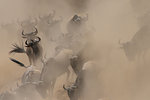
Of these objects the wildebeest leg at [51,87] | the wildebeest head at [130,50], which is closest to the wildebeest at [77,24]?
the wildebeest head at [130,50]

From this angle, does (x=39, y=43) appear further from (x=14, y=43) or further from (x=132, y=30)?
(x=132, y=30)

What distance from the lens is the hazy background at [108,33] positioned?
4.05 m

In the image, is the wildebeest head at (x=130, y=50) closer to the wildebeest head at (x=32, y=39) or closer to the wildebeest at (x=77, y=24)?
the wildebeest at (x=77, y=24)

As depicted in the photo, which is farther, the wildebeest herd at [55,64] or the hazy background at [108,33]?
the wildebeest herd at [55,64]

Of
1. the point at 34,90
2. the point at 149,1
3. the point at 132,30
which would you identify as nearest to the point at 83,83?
the point at 34,90

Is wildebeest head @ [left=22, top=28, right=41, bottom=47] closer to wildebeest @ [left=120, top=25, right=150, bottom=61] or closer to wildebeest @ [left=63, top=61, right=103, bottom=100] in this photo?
wildebeest @ [left=63, top=61, right=103, bottom=100]

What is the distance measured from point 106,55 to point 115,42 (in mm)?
200

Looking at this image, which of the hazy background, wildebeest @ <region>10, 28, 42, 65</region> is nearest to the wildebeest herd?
wildebeest @ <region>10, 28, 42, 65</region>

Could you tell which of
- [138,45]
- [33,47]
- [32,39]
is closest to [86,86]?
[138,45]

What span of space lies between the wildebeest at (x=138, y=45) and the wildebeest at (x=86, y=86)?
1.47ft

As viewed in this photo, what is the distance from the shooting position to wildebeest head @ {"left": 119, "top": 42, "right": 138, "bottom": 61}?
4223 mm

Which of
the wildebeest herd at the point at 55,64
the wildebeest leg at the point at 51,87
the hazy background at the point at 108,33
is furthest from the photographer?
the wildebeest leg at the point at 51,87

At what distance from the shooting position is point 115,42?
4.40 meters

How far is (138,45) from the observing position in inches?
167
